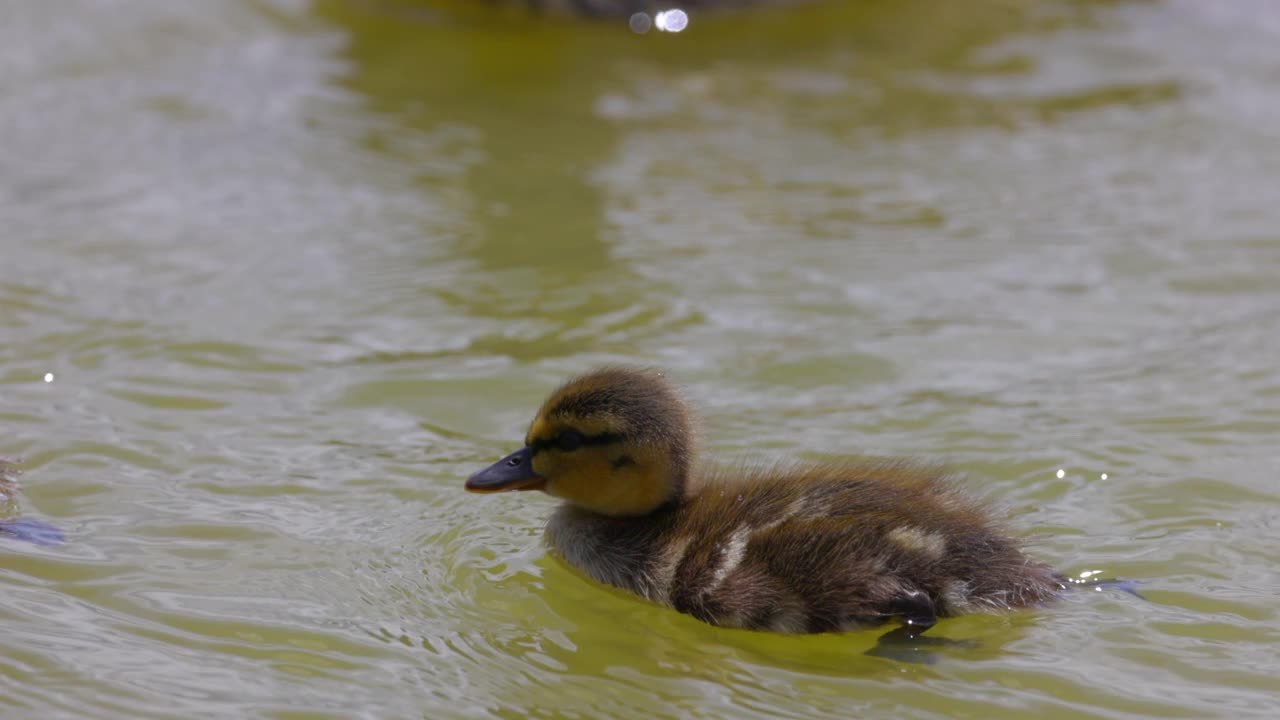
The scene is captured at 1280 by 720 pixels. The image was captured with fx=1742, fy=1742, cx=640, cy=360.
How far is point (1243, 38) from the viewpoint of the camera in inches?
411

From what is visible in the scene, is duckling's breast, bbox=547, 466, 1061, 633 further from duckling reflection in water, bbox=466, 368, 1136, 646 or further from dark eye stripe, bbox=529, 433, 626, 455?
dark eye stripe, bbox=529, 433, 626, 455

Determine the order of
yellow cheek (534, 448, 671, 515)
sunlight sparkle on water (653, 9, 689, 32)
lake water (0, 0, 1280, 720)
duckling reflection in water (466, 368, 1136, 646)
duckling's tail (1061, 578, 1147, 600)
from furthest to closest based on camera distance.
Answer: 1. sunlight sparkle on water (653, 9, 689, 32)
2. yellow cheek (534, 448, 671, 515)
3. duckling's tail (1061, 578, 1147, 600)
4. duckling reflection in water (466, 368, 1136, 646)
5. lake water (0, 0, 1280, 720)

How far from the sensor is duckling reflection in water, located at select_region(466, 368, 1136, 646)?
393 centimetres

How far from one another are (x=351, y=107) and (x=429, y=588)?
524 centimetres

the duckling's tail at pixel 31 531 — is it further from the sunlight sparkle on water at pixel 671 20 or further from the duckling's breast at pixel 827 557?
the sunlight sparkle on water at pixel 671 20

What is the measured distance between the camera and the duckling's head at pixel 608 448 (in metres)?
4.19

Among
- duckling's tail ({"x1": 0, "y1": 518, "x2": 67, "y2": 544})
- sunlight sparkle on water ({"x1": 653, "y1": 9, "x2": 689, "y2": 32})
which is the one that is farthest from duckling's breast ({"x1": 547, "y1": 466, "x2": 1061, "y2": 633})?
sunlight sparkle on water ({"x1": 653, "y1": 9, "x2": 689, "y2": 32})

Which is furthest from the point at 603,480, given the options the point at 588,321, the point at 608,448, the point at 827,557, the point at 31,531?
the point at 588,321

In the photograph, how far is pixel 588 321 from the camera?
620 cm

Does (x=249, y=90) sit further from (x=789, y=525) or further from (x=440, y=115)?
(x=789, y=525)

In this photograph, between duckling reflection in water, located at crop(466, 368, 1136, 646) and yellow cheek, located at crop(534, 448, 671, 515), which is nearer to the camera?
duckling reflection in water, located at crop(466, 368, 1136, 646)

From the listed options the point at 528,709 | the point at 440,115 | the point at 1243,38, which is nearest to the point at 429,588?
the point at 528,709

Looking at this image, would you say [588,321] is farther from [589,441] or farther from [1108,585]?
[1108,585]

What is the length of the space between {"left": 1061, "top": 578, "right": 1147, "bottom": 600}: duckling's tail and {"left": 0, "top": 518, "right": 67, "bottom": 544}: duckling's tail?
8.04 ft
